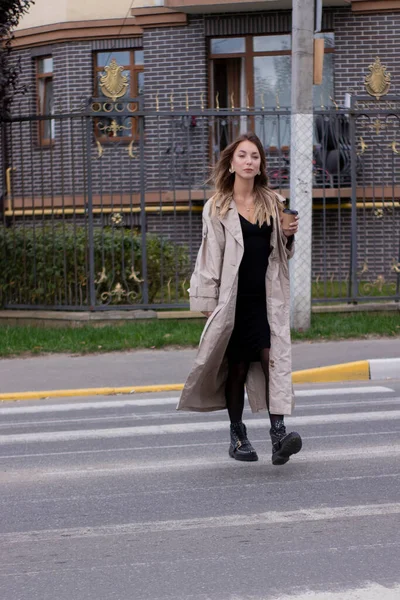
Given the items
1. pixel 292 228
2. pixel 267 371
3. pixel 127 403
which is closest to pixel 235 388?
pixel 267 371

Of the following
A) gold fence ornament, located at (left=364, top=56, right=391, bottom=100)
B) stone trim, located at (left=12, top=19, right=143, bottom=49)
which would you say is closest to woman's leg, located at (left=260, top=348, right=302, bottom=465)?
gold fence ornament, located at (left=364, top=56, right=391, bottom=100)

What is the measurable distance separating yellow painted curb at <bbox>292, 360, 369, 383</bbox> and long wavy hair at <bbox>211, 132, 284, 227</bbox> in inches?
156

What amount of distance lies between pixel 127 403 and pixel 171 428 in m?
1.33

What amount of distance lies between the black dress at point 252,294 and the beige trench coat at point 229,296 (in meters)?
0.04

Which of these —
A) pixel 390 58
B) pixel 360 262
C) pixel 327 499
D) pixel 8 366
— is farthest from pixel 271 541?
pixel 390 58

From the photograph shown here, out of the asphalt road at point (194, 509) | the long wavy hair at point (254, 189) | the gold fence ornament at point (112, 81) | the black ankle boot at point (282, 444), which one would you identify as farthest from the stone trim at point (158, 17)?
the black ankle boot at point (282, 444)

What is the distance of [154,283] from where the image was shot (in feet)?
43.5

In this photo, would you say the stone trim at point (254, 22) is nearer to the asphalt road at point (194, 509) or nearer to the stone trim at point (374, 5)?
the stone trim at point (374, 5)

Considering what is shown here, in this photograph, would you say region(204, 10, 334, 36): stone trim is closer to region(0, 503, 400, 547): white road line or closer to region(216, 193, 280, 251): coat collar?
region(216, 193, 280, 251): coat collar

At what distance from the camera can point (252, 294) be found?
21.0ft

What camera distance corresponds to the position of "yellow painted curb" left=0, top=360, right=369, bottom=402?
9.75 meters

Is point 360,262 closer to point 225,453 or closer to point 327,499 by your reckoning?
point 225,453

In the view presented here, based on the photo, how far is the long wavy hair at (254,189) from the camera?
6.39 metres

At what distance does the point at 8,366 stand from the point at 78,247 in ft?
7.75
